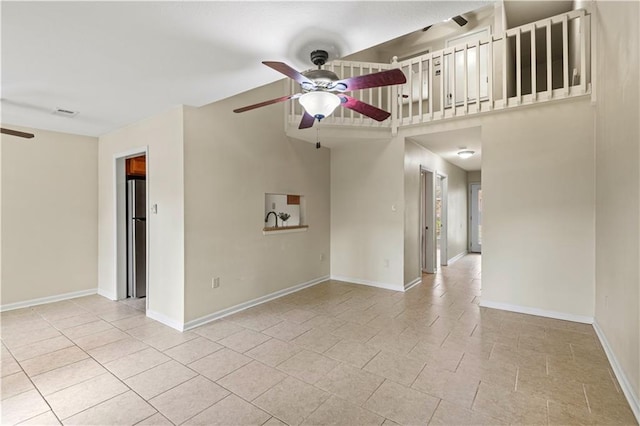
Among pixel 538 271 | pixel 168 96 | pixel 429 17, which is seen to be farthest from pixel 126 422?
pixel 538 271

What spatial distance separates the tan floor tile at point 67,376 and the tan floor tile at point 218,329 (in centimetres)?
91

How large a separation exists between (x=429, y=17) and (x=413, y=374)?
2.51m

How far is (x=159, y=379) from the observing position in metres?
2.38

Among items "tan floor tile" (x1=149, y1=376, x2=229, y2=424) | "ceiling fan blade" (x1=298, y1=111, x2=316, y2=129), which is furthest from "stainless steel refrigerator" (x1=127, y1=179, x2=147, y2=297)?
"ceiling fan blade" (x1=298, y1=111, x2=316, y2=129)

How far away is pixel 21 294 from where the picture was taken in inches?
161

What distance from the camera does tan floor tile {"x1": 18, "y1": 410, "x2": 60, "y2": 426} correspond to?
1.90m

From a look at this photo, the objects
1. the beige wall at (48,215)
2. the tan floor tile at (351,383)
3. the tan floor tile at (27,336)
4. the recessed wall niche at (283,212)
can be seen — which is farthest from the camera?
the recessed wall niche at (283,212)

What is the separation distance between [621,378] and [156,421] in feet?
10.8

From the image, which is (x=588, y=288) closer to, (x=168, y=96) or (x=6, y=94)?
(x=168, y=96)

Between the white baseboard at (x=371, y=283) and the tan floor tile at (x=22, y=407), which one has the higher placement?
the white baseboard at (x=371, y=283)

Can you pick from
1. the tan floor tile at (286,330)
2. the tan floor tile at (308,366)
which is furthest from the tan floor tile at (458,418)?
the tan floor tile at (286,330)

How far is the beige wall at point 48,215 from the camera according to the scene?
3980 millimetres

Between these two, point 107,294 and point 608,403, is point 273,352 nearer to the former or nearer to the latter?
point 608,403

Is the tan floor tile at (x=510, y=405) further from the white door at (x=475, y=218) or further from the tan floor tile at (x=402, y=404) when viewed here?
the white door at (x=475, y=218)
